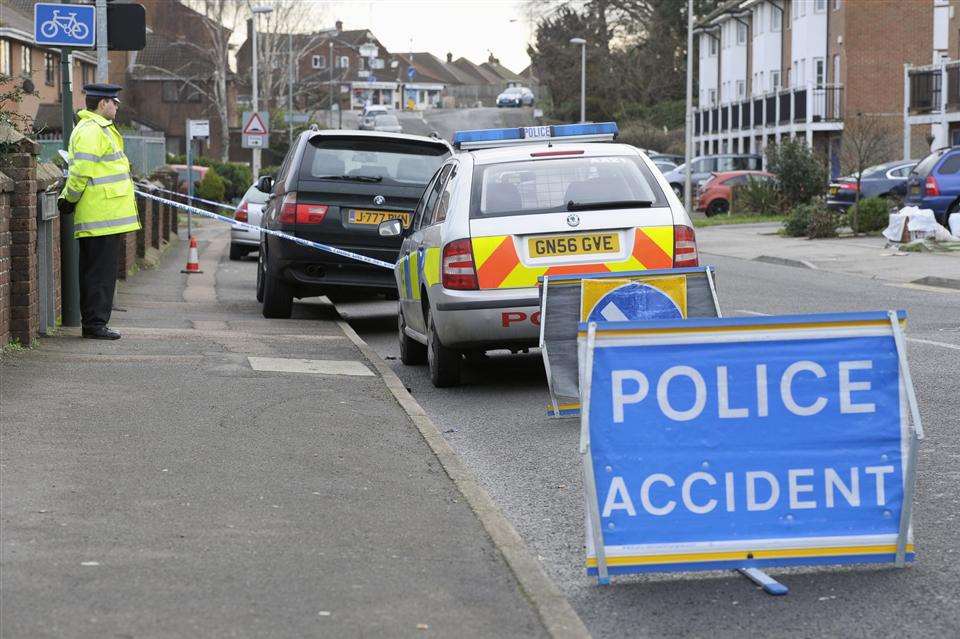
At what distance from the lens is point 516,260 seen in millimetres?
9711

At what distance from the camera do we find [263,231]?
14812mm

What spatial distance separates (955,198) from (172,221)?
598 inches

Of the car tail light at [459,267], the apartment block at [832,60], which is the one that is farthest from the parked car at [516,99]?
the car tail light at [459,267]

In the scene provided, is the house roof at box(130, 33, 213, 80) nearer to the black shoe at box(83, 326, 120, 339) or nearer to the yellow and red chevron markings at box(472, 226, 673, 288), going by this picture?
the black shoe at box(83, 326, 120, 339)

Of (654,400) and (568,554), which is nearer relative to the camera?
(654,400)

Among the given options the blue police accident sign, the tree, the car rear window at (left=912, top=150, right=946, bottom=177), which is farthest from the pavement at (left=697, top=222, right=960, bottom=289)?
the blue police accident sign

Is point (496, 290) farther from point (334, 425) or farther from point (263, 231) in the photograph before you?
point (263, 231)

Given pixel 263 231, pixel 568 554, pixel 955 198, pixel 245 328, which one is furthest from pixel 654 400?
pixel 955 198

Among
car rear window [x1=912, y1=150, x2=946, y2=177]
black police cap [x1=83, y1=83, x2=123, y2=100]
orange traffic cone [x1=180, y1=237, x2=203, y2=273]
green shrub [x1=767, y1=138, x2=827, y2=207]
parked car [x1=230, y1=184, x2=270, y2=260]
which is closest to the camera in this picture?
black police cap [x1=83, y1=83, x2=123, y2=100]

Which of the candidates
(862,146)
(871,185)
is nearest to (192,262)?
(871,185)

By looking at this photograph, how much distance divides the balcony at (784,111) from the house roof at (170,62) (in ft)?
109

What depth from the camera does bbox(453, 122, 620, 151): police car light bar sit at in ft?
37.3

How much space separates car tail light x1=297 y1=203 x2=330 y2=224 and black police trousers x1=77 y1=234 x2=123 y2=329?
2795 millimetres

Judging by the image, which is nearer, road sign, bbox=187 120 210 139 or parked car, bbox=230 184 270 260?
parked car, bbox=230 184 270 260
